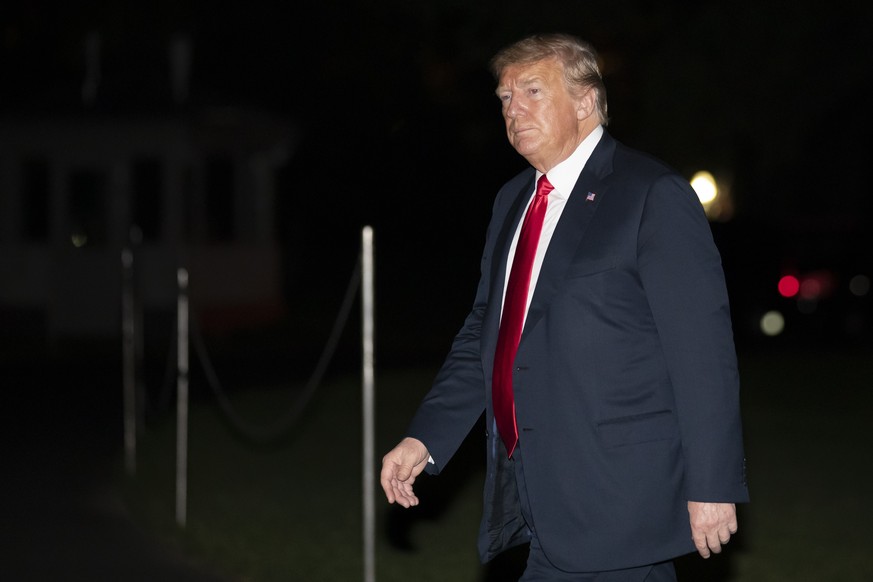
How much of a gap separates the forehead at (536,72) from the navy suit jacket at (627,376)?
27 cm

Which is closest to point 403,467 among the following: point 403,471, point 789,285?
point 403,471

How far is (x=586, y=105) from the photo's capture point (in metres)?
4.23

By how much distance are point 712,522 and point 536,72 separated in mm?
1302

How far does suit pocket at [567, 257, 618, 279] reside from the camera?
395cm

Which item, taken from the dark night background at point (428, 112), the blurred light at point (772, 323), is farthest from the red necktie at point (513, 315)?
the blurred light at point (772, 323)

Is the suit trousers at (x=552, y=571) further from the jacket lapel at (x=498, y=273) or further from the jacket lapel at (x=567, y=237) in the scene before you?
the jacket lapel at (x=567, y=237)

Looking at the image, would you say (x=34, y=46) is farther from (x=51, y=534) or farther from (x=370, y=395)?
(x=370, y=395)

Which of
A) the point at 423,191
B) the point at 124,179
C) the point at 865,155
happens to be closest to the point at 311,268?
the point at 423,191

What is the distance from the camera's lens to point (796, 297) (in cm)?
2569

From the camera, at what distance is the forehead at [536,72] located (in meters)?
4.17

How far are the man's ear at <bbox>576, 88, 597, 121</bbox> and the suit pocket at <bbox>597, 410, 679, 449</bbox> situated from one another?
868mm

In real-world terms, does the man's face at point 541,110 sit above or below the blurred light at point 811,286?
above

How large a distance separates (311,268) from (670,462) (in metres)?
39.3

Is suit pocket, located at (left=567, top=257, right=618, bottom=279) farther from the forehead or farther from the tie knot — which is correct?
the forehead
